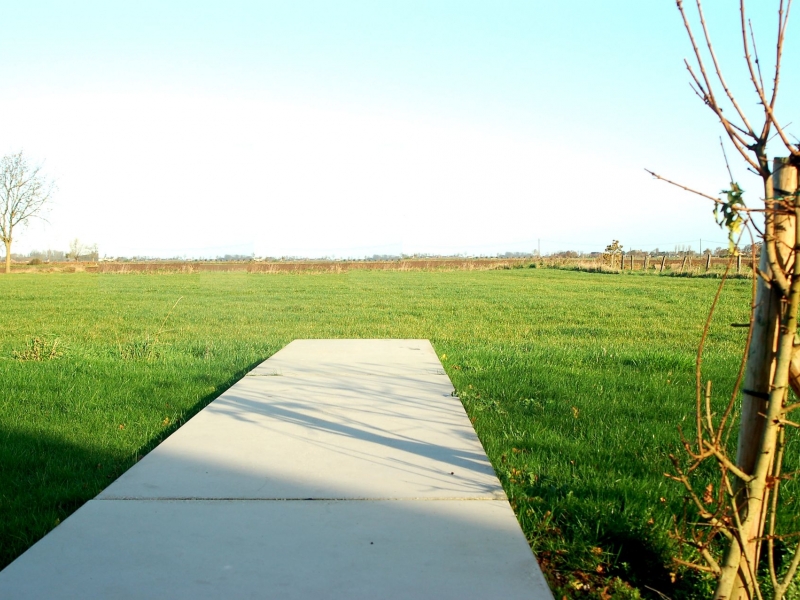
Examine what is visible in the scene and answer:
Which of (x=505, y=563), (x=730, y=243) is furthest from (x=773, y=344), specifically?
(x=505, y=563)

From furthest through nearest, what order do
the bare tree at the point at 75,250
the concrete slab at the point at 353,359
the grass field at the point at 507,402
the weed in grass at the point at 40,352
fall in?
the bare tree at the point at 75,250 → the weed in grass at the point at 40,352 → the concrete slab at the point at 353,359 → the grass field at the point at 507,402

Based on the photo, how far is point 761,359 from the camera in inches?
74.5

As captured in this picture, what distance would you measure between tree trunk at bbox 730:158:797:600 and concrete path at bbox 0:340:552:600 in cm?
65

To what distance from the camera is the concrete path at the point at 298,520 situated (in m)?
2.12

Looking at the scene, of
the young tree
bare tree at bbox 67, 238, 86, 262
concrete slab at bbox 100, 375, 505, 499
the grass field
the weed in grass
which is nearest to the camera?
the young tree

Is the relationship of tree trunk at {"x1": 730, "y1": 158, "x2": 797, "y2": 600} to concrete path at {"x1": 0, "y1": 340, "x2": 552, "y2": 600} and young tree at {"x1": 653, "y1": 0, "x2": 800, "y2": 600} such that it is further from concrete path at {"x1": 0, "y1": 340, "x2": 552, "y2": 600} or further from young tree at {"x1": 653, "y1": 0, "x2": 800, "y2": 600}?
concrete path at {"x1": 0, "y1": 340, "x2": 552, "y2": 600}

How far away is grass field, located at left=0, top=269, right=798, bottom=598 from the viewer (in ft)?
9.09

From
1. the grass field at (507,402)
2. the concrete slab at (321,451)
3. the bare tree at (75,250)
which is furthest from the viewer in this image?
the bare tree at (75,250)

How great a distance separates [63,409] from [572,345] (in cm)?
630

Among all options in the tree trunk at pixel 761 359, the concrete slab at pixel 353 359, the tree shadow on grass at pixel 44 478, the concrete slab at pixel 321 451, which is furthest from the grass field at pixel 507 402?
the tree trunk at pixel 761 359

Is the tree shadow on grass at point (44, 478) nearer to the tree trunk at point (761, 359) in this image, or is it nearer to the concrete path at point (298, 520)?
the concrete path at point (298, 520)

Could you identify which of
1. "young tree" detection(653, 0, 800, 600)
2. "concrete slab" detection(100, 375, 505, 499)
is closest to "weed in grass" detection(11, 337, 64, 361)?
"concrete slab" detection(100, 375, 505, 499)

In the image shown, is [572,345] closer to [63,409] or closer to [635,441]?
[635,441]

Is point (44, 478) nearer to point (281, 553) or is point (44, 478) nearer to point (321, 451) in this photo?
point (321, 451)
